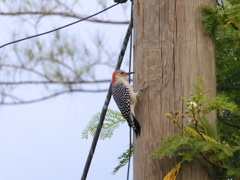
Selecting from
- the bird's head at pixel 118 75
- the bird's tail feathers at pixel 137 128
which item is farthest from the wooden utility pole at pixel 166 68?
the bird's head at pixel 118 75

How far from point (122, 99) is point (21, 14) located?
1.80 meters

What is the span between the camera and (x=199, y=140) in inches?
102

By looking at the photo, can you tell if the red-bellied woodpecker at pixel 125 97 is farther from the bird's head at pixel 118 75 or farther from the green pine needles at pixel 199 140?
the green pine needles at pixel 199 140

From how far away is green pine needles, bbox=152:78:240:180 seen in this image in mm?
2549

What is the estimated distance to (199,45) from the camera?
9.24 ft

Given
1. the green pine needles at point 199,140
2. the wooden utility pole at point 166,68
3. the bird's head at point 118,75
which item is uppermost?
the bird's head at point 118,75

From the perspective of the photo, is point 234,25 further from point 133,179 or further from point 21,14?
point 21,14

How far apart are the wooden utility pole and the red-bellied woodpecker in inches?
1.6

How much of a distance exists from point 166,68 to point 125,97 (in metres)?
0.55

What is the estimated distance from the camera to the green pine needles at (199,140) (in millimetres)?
2549

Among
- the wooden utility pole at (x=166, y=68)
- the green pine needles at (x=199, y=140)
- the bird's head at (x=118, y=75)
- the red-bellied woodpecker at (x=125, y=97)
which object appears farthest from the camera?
the bird's head at (x=118, y=75)

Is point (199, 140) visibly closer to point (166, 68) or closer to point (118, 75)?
point (166, 68)

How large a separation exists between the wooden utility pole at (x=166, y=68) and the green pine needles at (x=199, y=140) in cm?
5

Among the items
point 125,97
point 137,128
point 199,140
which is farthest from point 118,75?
point 199,140
